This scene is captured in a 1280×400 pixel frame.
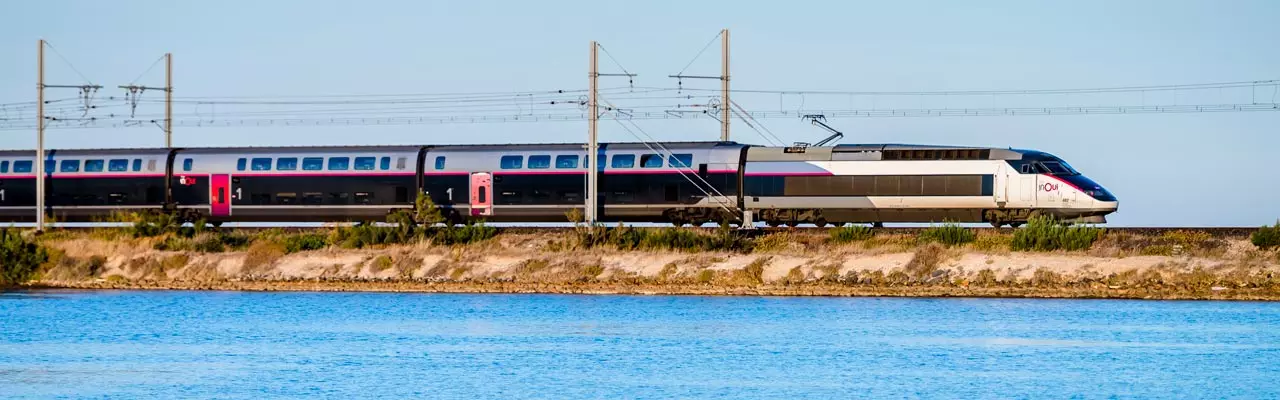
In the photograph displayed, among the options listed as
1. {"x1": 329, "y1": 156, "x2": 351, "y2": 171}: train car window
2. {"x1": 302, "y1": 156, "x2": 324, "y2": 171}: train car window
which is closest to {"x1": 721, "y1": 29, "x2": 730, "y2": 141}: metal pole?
{"x1": 329, "y1": 156, "x2": 351, "y2": 171}: train car window

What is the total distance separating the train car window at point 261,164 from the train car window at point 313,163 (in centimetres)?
141

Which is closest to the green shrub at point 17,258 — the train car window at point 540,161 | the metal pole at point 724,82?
the train car window at point 540,161

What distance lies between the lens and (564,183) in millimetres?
63469

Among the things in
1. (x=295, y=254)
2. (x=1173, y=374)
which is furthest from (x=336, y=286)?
(x=1173, y=374)

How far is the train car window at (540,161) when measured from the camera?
6372 centimetres

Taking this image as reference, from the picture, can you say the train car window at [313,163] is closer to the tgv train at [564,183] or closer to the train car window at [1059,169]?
the tgv train at [564,183]

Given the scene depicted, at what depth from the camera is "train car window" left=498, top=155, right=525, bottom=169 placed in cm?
6388

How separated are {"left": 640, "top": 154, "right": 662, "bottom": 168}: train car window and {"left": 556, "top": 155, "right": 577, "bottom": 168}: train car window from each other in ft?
7.82

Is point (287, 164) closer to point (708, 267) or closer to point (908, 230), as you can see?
point (708, 267)

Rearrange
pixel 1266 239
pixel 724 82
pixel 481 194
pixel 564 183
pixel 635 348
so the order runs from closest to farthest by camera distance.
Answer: pixel 635 348 → pixel 1266 239 → pixel 724 82 → pixel 564 183 → pixel 481 194

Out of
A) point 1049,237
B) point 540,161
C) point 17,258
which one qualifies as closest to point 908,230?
point 1049,237

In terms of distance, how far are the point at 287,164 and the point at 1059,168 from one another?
26.8 metres

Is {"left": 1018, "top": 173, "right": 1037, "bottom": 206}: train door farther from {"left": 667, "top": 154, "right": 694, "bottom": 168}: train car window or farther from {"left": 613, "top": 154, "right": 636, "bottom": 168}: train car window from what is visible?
{"left": 613, "top": 154, "right": 636, "bottom": 168}: train car window

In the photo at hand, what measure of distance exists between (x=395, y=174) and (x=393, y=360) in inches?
1030
